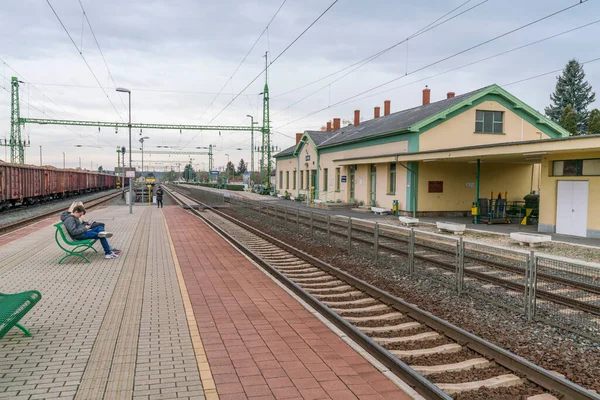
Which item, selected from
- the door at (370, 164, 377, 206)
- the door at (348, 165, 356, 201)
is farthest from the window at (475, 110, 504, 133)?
the door at (348, 165, 356, 201)

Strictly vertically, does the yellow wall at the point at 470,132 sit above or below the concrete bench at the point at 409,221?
above

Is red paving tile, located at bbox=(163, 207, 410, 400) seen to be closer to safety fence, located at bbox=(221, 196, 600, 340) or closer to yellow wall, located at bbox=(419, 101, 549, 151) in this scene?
safety fence, located at bbox=(221, 196, 600, 340)

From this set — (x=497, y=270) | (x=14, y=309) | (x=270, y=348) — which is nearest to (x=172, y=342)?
(x=270, y=348)

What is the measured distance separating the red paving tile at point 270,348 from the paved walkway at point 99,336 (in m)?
0.34

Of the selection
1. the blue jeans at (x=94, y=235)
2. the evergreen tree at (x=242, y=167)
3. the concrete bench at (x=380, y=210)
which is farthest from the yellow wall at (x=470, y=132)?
the evergreen tree at (x=242, y=167)

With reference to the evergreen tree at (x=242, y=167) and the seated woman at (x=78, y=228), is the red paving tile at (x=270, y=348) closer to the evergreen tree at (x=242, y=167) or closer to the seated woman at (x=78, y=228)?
the seated woman at (x=78, y=228)

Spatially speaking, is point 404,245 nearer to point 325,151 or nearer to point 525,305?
point 525,305

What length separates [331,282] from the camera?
9.49 m

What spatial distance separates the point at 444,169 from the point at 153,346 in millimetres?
23130

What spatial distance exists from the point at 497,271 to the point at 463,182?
18516 millimetres

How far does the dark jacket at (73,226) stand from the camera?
34.3ft

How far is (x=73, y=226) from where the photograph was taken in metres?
10.5

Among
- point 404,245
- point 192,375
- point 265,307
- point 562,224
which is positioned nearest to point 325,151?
point 562,224

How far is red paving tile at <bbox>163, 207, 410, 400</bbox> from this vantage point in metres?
4.23
